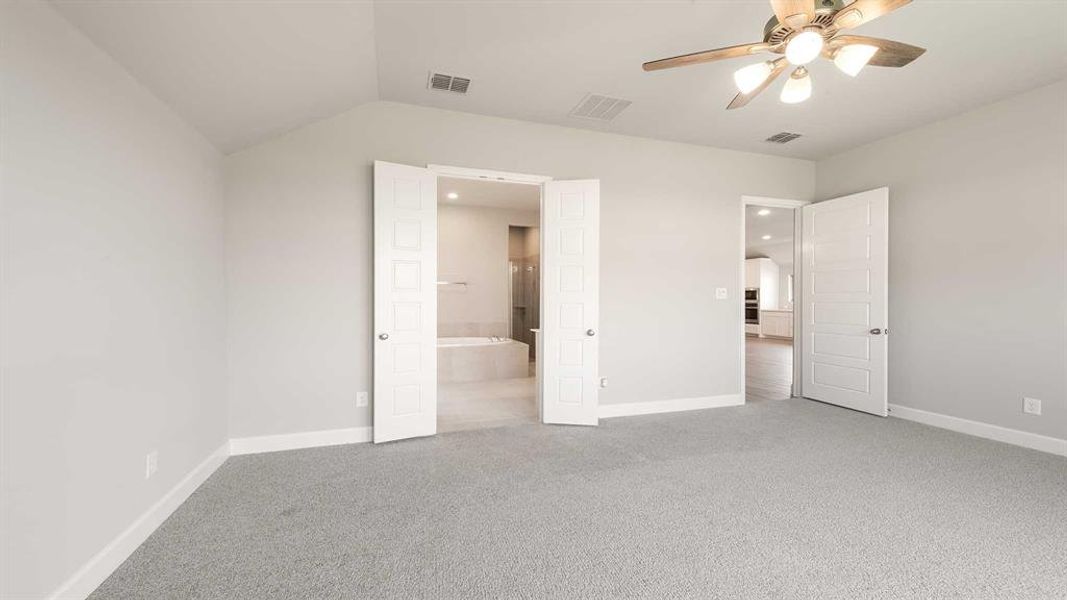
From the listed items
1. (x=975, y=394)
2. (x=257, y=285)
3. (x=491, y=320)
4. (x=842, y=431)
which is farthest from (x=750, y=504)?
(x=491, y=320)

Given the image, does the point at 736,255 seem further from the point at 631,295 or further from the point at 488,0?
the point at 488,0

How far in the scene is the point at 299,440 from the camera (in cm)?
328

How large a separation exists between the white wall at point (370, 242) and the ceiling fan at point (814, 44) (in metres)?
2.06

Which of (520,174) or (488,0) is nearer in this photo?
(488,0)

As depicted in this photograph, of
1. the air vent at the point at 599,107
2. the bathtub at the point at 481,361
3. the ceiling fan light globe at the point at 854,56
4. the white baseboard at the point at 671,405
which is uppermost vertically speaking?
the air vent at the point at 599,107

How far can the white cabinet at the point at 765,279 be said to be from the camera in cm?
1227

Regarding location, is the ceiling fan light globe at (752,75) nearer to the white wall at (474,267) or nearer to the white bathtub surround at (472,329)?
the white wall at (474,267)

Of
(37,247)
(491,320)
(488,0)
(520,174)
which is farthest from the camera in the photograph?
(491,320)

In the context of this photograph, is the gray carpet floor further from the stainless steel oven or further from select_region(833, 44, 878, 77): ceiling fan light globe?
the stainless steel oven

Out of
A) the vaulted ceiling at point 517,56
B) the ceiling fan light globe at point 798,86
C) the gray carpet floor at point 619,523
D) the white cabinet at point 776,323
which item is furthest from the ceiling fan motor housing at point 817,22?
the white cabinet at point 776,323

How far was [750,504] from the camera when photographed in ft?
7.79

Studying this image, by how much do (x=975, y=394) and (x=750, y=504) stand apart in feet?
9.43

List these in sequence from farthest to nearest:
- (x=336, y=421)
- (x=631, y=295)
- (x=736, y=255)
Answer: (x=736, y=255)
(x=631, y=295)
(x=336, y=421)

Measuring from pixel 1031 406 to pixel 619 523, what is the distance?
11.9 feet
